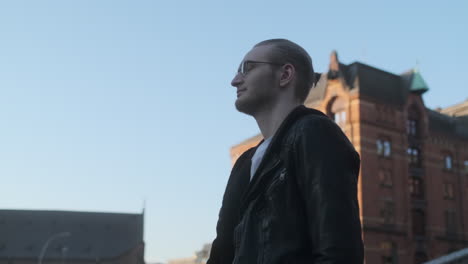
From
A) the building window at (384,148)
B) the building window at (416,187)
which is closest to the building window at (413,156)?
the building window at (416,187)

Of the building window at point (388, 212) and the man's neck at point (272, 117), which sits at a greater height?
the building window at point (388, 212)

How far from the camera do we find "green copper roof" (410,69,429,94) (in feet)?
139

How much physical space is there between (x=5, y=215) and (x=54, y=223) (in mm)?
6591

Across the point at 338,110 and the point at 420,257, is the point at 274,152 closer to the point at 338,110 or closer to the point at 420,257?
the point at 338,110

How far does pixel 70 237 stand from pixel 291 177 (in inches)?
3042

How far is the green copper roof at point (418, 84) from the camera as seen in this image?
4234 centimetres

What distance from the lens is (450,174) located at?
150ft

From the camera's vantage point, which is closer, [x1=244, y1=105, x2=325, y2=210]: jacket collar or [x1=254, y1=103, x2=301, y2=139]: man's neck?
[x1=244, y1=105, x2=325, y2=210]: jacket collar

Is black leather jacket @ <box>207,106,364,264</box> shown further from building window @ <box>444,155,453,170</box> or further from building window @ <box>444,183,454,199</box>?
building window @ <box>444,155,453,170</box>

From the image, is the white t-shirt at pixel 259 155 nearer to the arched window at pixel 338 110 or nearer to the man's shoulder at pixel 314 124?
the man's shoulder at pixel 314 124

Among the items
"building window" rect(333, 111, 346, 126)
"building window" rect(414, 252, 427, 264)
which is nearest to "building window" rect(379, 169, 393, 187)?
"building window" rect(333, 111, 346, 126)

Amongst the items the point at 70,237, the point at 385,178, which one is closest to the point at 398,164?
the point at 385,178

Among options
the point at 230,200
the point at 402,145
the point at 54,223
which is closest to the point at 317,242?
the point at 230,200

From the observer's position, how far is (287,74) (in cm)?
286
